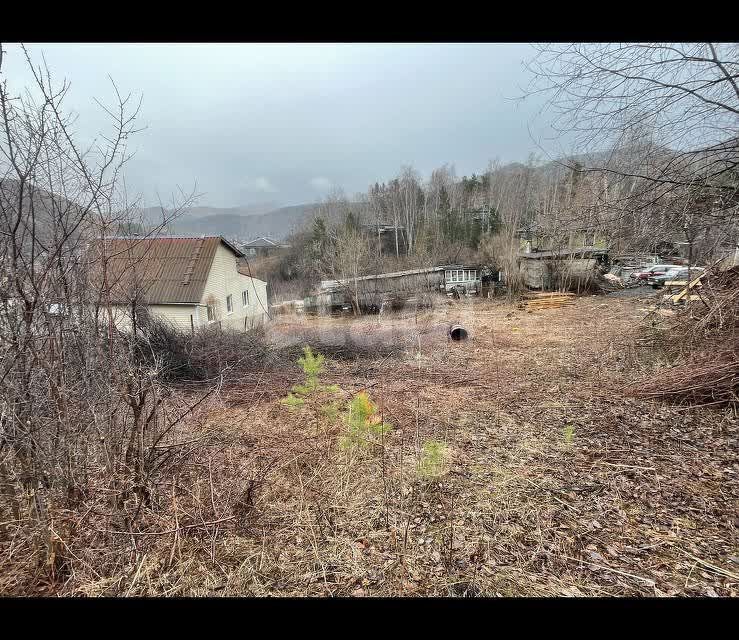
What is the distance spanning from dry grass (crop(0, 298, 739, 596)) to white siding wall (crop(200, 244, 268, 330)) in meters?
6.65

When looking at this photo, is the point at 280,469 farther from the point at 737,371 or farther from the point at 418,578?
the point at 737,371

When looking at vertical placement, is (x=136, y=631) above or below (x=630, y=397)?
above

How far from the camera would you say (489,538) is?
1.76 m

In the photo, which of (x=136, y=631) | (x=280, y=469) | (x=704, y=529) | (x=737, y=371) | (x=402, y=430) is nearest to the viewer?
(x=136, y=631)

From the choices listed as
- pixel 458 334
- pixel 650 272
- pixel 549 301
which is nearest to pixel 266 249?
pixel 458 334

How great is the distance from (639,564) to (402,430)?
2064mm

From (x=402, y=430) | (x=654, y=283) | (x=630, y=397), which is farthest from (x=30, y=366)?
(x=654, y=283)

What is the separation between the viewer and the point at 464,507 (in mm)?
2066

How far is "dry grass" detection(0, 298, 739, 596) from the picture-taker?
4.71 ft

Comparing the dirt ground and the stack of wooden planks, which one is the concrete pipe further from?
the stack of wooden planks

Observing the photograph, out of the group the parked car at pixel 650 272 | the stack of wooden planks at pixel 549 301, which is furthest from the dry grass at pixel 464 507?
the parked car at pixel 650 272

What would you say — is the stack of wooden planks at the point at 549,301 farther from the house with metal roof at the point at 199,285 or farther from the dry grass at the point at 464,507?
the house with metal roof at the point at 199,285

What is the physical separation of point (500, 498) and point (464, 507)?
10.4 inches

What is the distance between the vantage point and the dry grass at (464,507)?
144 cm
